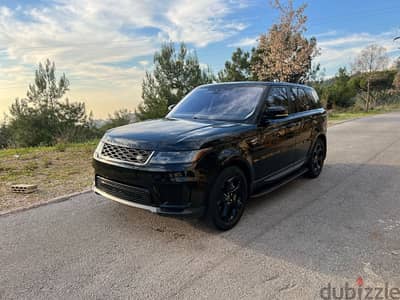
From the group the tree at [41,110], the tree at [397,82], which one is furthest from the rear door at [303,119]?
the tree at [397,82]

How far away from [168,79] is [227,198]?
2409cm

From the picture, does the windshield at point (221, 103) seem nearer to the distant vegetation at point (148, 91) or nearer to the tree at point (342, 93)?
the distant vegetation at point (148, 91)

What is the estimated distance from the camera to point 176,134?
9.93 ft

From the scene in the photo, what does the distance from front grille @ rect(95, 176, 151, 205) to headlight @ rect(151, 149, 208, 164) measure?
1.21 feet

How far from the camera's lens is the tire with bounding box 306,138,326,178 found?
526cm

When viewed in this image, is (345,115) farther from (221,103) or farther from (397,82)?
(221,103)

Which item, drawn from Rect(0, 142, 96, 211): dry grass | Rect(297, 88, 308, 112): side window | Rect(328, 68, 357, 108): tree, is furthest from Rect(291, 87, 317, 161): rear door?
Rect(328, 68, 357, 108): tree

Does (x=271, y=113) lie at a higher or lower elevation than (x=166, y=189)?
higher

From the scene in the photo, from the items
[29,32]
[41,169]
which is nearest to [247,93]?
[41,169]

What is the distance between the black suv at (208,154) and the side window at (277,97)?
0.02 metres

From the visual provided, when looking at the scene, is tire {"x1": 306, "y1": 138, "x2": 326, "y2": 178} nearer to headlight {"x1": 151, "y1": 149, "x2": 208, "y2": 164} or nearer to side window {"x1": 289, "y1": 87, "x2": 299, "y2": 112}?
side window {"x1": 289, "y1": 87, "x2": 299, "y2": 112}

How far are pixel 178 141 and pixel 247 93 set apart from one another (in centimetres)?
167

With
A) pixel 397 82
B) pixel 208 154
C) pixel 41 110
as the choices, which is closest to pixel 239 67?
pixel 397 82

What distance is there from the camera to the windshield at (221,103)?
3.81 metres
